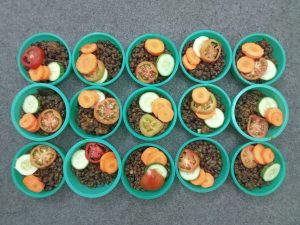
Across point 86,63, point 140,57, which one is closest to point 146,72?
point 140,57

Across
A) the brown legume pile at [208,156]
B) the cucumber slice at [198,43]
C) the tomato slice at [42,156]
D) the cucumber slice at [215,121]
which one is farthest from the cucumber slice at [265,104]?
the tomato slice at [42,156]

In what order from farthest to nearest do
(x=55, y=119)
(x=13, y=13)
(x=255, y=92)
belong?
(x=13, y=13), (x=255, y=92), (x=55, y=119)

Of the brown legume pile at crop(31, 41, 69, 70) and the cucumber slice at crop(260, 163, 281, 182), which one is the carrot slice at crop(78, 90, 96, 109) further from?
the cucumber slice at crop(260, 163, 281, 182)

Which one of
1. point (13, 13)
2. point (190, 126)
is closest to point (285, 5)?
point (190, 126)

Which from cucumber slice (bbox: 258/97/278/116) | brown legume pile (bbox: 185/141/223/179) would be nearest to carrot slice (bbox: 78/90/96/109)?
brown legume pile (bbox: 185/141/223/179)

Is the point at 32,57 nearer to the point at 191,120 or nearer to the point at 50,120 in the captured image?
the point at 50,120

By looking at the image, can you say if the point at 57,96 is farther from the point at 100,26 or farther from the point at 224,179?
the point at 224,179
